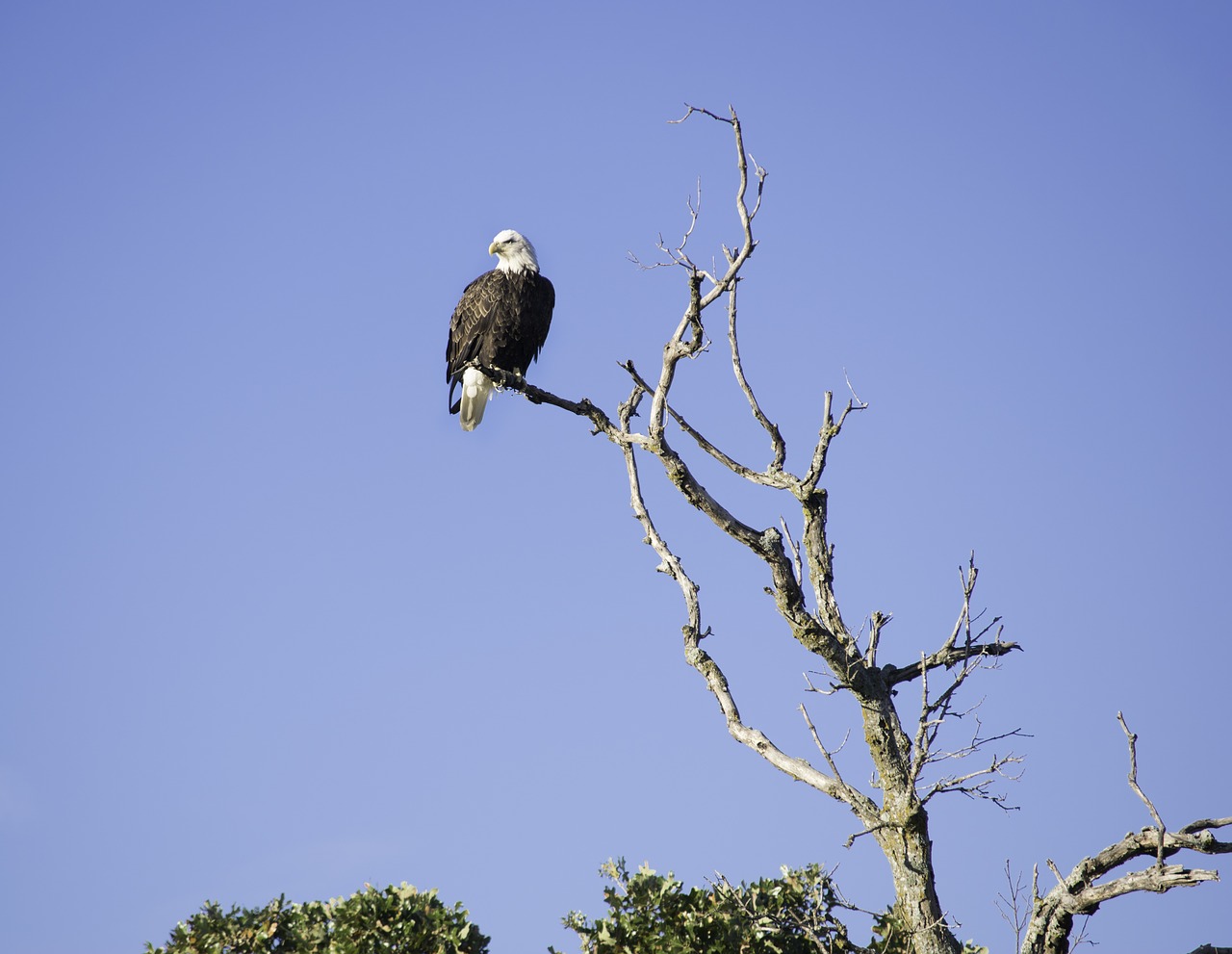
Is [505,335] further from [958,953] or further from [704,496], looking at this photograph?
[958,953]

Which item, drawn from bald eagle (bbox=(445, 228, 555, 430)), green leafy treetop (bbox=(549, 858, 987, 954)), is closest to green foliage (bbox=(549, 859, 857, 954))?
green leafy treetop (bbox=(549, 858, 987, 954))

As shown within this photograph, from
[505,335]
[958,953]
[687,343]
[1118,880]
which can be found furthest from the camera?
[505,335]

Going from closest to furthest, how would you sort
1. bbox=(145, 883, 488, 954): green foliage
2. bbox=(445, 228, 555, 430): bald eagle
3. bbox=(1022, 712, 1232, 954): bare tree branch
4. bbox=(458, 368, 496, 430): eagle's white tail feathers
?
1. bbox=(1022, 712, 1232, 954): bare tree branch
2. bbox=(145, 883, 488, 954): green foliage
3. bbox=(445, 228, 555, 430): bald eagle
4. bbox=(458, 368, 496, 430): eagle's white tail feathers

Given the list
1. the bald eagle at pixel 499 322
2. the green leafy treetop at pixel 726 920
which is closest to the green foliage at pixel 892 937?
the green leafy treetop at pixel 726 920

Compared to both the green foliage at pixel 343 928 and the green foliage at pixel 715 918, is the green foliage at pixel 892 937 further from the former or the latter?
the green foliage at pixel 343 928

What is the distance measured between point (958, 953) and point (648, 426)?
2.74m

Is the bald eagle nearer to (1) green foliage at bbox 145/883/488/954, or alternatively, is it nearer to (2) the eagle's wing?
(2) the eagle's wing

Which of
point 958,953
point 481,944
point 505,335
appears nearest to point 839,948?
point 958,953

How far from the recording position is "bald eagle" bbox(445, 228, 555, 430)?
968 centimetres

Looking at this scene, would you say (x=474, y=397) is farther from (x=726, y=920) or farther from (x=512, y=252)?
(x=726, y=920)

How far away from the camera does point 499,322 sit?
9.65m

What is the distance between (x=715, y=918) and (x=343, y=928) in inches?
67.2

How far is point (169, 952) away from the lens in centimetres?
552

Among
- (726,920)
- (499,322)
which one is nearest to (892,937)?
(726,920)
